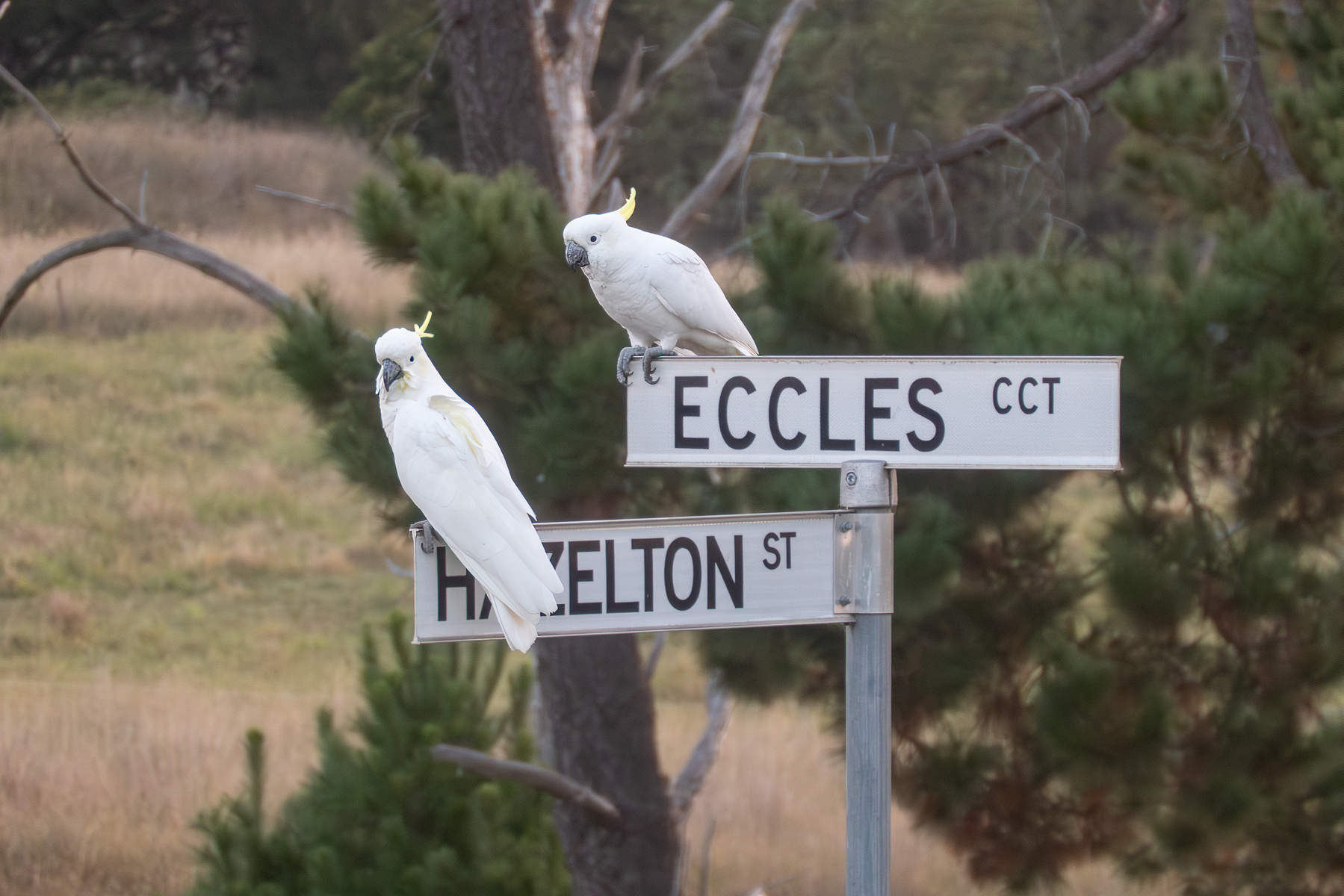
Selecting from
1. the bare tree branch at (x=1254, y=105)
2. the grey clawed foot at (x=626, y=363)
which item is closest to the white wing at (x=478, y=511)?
the grey clawed foot at (x=626, y=363)

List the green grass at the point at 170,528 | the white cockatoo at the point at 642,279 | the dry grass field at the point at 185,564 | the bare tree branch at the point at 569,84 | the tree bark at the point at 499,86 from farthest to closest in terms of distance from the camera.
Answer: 1. the green grass at the point at 170,528
2. the dry grass field at the point at 185,564
3. the bare tree branch at the point at 569,84
4. the tree bark at the point at 499,86
5. the white cockatoo at the point at 642,279

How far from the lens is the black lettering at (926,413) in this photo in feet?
5.17

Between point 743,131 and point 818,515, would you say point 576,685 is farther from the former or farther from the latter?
point 818,515

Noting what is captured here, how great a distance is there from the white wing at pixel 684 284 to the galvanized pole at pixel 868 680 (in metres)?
0.70

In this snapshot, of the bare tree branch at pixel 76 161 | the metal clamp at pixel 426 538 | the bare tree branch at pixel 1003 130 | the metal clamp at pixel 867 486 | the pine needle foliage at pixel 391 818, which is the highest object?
the bare tree branch at pixel 1003 130

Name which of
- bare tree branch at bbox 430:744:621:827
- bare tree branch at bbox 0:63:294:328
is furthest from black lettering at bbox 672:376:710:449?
bare tree branch at bbox 0:63:294:328

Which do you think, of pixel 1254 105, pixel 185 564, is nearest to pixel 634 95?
pixel 1254 105

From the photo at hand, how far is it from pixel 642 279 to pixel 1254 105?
8.04ft

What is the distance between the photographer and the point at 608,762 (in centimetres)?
419

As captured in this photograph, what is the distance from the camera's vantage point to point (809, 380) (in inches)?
64.1

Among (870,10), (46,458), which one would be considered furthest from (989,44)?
(46,458)

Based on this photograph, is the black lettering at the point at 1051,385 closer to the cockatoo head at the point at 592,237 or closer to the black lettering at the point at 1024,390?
the black lettering at the point at 1024,390

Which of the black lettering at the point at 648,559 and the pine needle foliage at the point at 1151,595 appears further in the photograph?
the pine needle foliage at the point at 1151,595

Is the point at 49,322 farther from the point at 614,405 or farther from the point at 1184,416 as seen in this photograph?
the point at 1184,416
